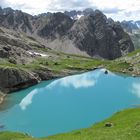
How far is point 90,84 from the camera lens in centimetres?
17812

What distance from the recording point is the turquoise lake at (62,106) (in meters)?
89.6

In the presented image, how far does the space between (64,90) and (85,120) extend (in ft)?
225

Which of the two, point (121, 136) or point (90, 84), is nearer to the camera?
point (121, 136)

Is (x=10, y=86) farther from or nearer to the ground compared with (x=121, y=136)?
nearer to the ground

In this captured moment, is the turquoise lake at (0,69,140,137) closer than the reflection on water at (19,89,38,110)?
Yes

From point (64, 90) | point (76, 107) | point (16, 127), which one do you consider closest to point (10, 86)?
point (64, 90)

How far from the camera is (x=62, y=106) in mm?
118188

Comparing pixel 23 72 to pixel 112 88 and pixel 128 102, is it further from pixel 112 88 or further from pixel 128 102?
pixel 128 102

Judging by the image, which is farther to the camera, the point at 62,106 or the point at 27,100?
the point at 27,100

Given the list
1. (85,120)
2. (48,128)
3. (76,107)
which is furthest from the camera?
(76,107)

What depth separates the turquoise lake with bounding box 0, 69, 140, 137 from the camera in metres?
89.6

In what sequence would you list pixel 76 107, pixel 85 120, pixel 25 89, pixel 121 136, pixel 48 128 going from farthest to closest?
pixel 25 89, pixel 76 107, pixel 85 120, pixel 48 128, pixel 121 136

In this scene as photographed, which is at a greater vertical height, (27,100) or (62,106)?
(62,106)

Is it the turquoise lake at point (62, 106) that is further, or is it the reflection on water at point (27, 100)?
the reflection on water at point (27, 100)
